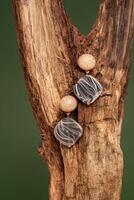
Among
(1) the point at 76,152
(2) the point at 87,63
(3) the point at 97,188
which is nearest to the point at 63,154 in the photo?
(1) the point at 76,152

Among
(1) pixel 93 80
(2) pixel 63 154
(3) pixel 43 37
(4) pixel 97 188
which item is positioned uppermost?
(3) pixel 43 37

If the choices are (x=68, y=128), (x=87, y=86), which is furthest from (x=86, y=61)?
(x=68, y=128)

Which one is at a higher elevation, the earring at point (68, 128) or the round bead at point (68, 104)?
the round bead at point (68, 104)

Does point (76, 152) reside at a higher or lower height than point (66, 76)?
lower

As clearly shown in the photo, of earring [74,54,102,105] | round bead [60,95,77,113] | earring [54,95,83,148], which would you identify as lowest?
earring [54,95,83,148]

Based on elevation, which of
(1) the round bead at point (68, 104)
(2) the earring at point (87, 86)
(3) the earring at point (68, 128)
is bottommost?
(3) the earring at point (68, 128)

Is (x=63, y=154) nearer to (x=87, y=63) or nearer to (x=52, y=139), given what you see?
(x=52, y=139)

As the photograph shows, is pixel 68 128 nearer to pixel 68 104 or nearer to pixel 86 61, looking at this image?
pixel 68 104
